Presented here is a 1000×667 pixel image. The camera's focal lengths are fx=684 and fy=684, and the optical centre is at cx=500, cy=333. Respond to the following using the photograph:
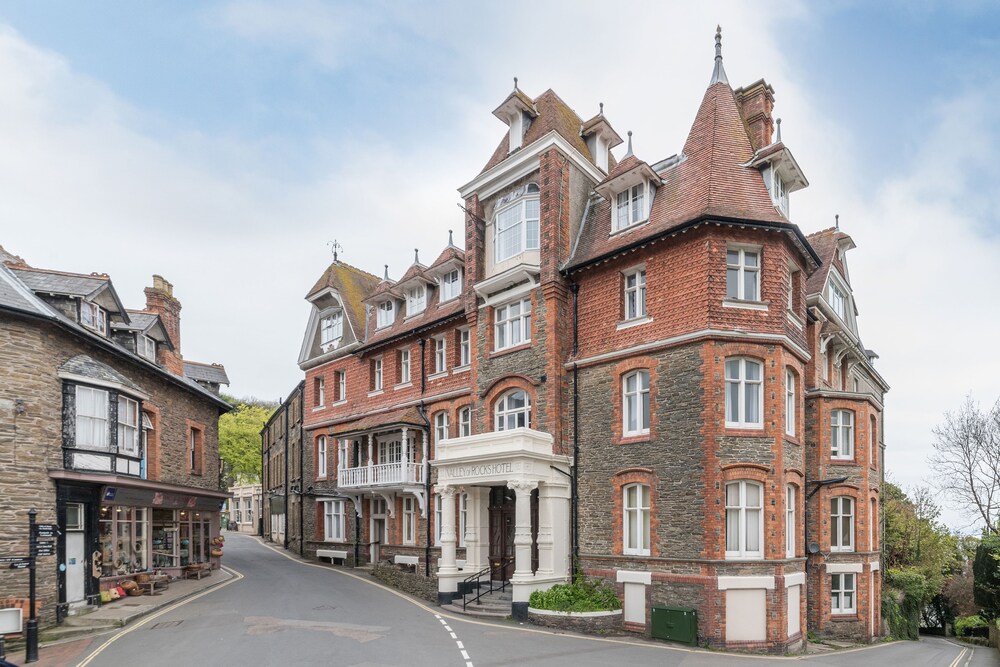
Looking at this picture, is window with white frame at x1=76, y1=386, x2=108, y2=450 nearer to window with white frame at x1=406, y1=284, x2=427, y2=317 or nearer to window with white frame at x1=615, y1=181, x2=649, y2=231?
window with white frame at x1=406, y1=284, x2=427, y2=317

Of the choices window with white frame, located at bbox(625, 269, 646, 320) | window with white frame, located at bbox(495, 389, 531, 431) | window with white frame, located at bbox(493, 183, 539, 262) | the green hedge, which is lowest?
the green hedge

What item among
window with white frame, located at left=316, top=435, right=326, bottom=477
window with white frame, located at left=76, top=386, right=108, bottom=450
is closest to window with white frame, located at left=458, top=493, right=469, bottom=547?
window with white frame, located at left=316, top=435, right=326, bottom=477

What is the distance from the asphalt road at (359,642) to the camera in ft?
46.7

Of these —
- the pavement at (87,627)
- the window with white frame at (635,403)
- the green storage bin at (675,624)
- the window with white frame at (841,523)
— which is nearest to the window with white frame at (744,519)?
the green storage bin at (675,624)

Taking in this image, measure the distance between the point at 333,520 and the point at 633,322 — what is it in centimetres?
1958

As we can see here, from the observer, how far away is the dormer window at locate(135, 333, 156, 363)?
25062mm

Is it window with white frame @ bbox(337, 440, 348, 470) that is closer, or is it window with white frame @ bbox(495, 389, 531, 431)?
window with white frame @ bbox(495, 389, 531, 431)

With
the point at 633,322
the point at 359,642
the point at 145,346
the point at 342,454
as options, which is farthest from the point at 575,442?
the point at 145,346

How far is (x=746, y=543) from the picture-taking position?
17312mm

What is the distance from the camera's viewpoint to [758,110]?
73.9 feet

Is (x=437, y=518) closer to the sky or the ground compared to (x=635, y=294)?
closer to the ground

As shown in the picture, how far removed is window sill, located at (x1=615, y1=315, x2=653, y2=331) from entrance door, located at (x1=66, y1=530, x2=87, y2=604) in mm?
16671

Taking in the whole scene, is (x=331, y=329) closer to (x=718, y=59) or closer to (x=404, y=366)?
(x=404, y=366)

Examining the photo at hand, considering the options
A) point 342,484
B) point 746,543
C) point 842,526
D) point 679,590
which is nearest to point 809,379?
point 842,526
